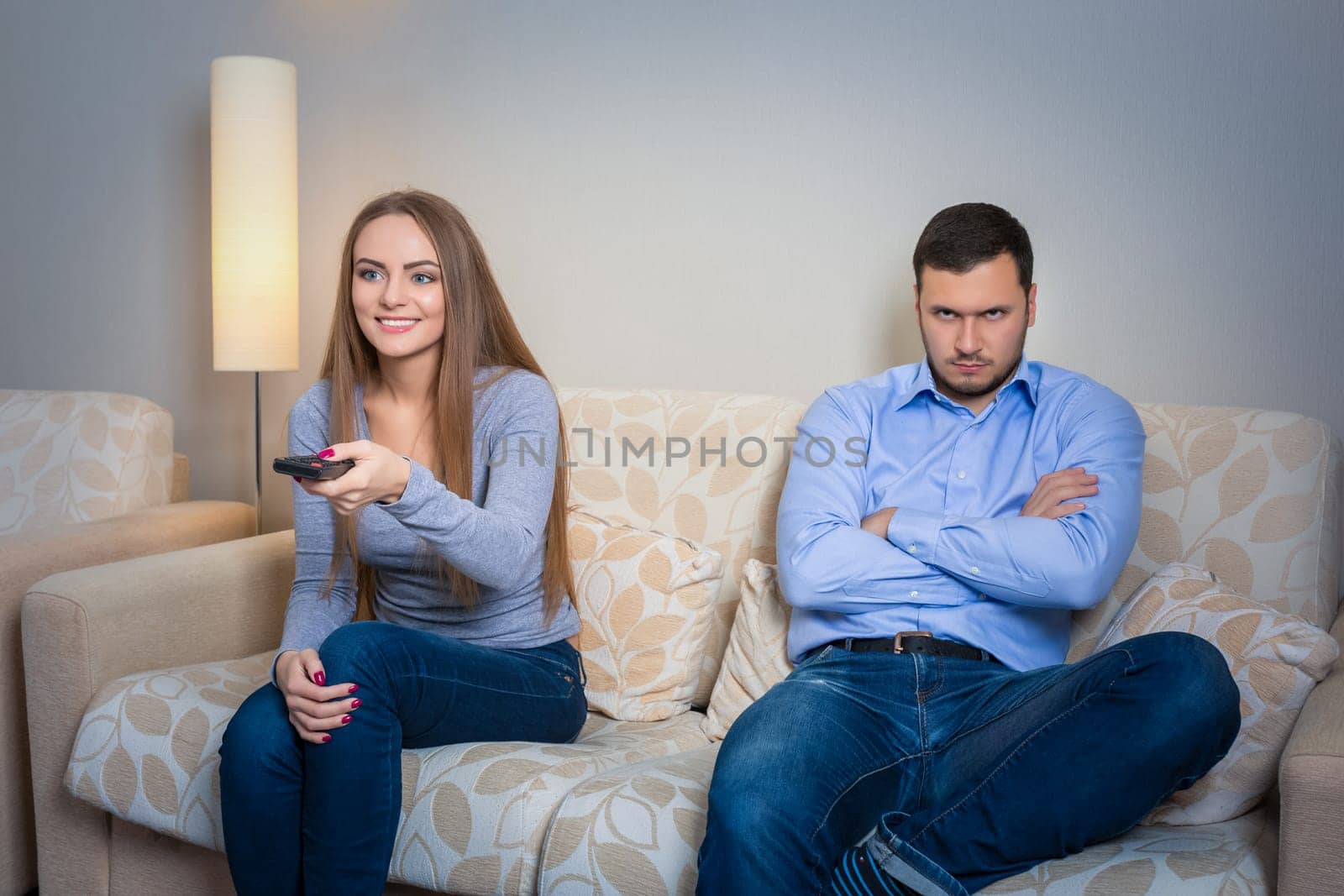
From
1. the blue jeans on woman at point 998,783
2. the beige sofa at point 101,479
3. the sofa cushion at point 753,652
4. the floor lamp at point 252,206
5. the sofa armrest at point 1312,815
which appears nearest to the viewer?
the sofa armrest at point 1312,815

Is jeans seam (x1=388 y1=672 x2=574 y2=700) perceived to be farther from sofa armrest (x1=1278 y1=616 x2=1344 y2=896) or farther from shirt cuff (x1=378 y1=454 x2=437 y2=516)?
sofa armrest (x1=1278 y1=616 x2=1344 y2=896)

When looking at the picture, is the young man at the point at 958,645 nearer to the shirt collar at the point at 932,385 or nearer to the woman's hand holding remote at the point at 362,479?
the shirt collar at the point at 932,385

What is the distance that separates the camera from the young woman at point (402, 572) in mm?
1390

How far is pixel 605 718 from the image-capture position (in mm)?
1915

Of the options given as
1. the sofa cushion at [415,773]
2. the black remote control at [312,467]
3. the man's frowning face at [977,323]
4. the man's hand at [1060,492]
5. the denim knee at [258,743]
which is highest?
the man's frowning face at [977,323]

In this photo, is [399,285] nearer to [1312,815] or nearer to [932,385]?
[932,385]

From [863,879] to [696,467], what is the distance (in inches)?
34.8

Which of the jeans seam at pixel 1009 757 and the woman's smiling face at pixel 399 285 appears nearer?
the jeans seam at pixel 1009 757

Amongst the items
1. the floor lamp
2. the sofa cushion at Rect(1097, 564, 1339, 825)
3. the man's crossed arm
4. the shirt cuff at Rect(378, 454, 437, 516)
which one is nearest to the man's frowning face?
the man's crossed arm

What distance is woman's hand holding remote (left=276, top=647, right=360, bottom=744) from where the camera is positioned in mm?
1378

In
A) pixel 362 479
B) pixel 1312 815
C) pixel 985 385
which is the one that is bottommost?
pixel 1312 815

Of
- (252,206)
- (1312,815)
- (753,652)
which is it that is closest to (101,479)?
(252,206)

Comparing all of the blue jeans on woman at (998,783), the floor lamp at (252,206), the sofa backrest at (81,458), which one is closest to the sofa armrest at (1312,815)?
the blue jeans on woman at (998,783)

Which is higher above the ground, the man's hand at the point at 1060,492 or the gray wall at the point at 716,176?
the gray wall at the point at 716,176
